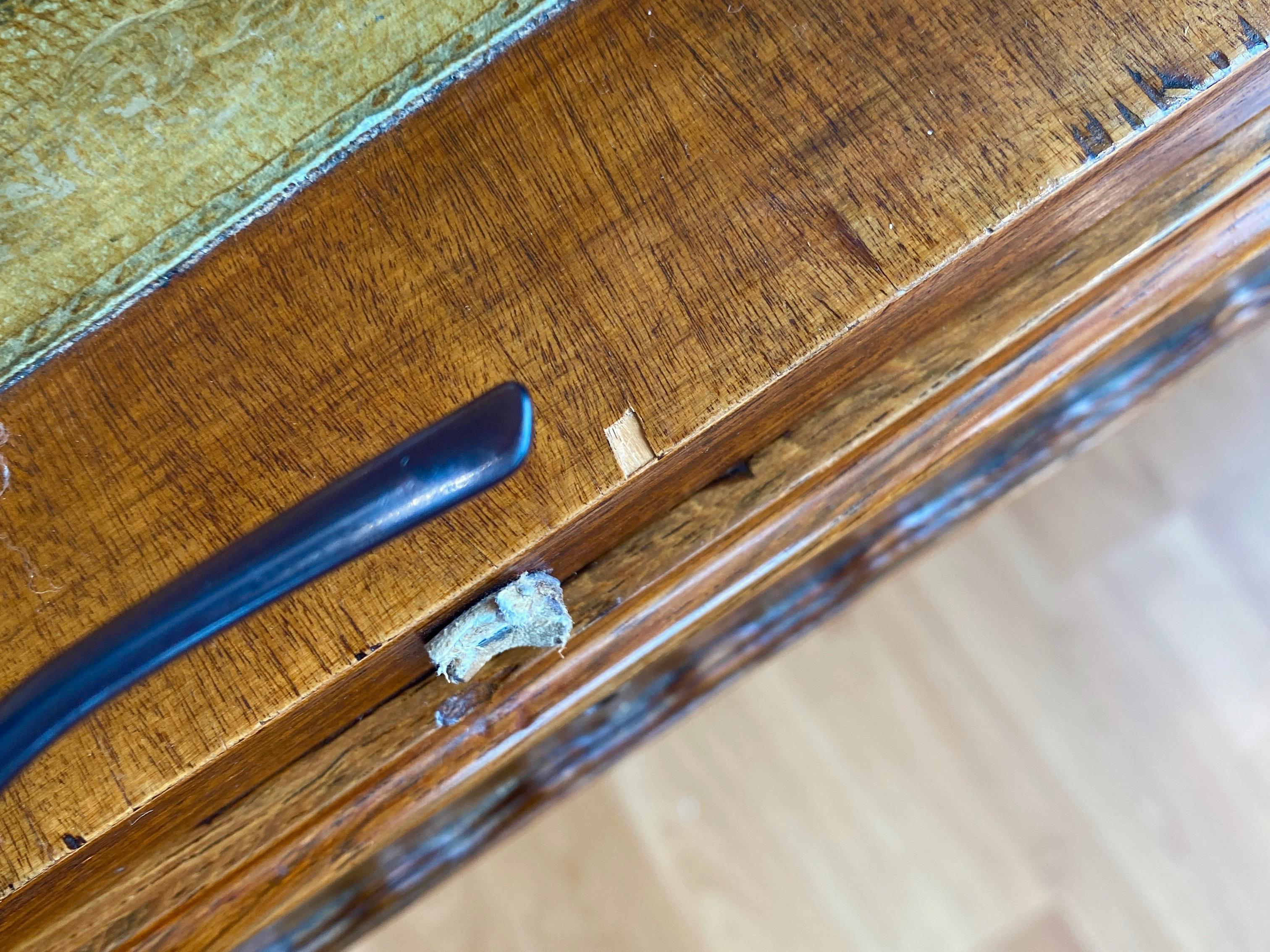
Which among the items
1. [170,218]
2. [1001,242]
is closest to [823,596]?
[1001,242]

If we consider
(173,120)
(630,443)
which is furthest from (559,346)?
(173,120)

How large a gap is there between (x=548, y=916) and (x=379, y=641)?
1.16 ft

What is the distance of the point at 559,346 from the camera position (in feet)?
1.01

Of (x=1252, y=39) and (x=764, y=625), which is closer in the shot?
(x=1252, y=39)

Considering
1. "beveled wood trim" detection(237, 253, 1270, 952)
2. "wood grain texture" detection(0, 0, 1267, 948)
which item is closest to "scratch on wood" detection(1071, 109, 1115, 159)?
"wood grain texture" detection(0, 0, 1267, 948)

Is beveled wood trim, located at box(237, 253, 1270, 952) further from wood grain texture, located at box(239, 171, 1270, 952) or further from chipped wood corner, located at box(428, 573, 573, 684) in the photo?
chipped wood corner, located at box(428, 573, 573, 684)

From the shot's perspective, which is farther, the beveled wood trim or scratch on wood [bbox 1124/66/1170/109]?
the beveled wood trim

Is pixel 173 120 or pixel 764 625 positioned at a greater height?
pixel 173 120

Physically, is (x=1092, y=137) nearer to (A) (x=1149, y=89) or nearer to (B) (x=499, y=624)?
(A) (x=1149, y=89)

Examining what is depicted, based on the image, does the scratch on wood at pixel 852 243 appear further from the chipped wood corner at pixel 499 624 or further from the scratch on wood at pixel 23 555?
the scratch on wood at pixel 23 555

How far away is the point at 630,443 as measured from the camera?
0.30 m

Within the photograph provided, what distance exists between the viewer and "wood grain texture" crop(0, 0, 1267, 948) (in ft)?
0.99

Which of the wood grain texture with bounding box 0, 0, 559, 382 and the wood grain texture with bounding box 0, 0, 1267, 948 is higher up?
the wood grain texture with bounding box 0, 0, 559, 382

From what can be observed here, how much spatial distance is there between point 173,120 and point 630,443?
172mm
